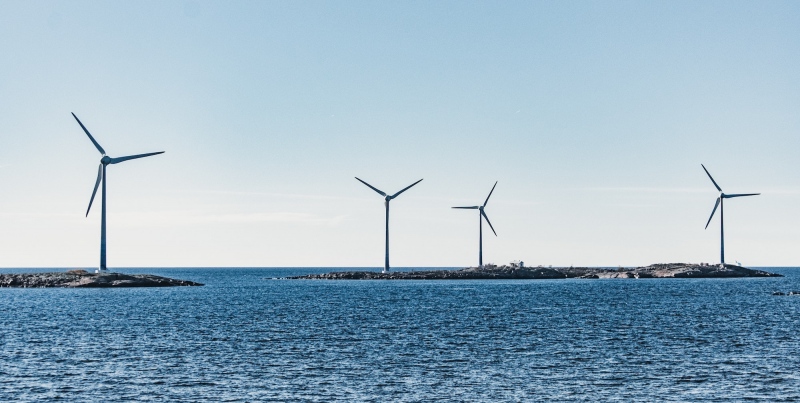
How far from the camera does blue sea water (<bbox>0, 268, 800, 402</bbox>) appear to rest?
5306 cm

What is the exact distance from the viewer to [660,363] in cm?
6481

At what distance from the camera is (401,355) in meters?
70.1

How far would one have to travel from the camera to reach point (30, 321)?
351ft

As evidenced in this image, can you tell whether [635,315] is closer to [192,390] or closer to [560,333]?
[560,333]

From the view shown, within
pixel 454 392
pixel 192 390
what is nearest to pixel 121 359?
pixel 192 390

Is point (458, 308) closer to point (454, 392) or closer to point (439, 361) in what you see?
point (439, 361)

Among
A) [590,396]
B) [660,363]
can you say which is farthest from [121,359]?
[660,363]

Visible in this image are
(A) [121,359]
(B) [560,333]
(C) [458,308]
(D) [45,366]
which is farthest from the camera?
(C) [458,308]

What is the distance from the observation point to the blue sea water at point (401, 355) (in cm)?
5306

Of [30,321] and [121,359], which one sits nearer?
[121,359]

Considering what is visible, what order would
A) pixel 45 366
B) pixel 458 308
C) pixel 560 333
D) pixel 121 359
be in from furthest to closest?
1. pixel 458 308
2. pixel 560 333
3. pixel 121 359
4. pixel 45 366

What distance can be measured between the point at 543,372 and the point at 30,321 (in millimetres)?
72816

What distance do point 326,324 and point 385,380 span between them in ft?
144

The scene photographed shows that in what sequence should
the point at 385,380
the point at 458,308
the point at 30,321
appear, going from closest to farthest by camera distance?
Result: the point at 385,380, the point at 30,321, the point at 458,308
